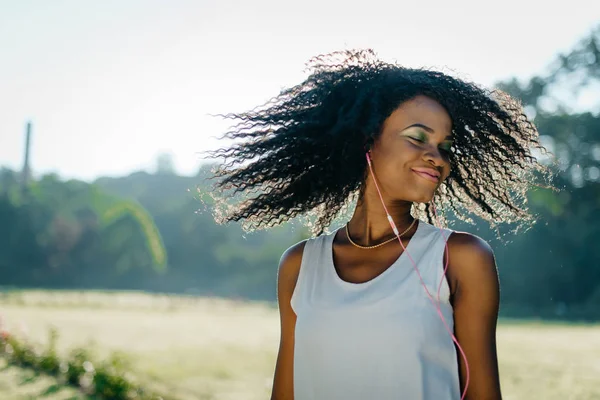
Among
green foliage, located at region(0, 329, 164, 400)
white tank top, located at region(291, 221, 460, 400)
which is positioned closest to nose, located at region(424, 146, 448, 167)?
white tank top, located at region(291, 221, 460, 400)

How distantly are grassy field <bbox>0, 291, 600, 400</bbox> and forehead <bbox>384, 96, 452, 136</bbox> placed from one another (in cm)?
706

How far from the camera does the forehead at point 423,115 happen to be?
2322 millimetres

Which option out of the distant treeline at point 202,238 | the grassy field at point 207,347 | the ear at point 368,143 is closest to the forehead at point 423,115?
the ear at point 368,143

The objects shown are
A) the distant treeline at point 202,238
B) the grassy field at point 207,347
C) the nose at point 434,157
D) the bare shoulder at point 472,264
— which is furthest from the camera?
the distant treeline at point 202,238

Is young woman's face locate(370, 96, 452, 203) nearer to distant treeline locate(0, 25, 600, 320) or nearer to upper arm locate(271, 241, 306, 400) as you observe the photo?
upper arm locate(271, 241, 306, 400)

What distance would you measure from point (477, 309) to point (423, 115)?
638 mm

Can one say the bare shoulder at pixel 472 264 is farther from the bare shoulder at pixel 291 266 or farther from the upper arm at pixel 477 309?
the bare shoulder at pixel 291 266

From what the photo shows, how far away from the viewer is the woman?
6.81 feet

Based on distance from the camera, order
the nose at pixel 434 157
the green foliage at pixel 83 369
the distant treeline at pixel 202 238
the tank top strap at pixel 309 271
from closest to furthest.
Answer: the nose at pixel 434 157 → the tank top strap at pixel 309 271 → the green foliage at pixel 83 369 → the distant treeline at pixel 202 238

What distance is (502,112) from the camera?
264 centimetres

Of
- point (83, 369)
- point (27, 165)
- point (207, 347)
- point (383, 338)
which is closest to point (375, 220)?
point (383, 338)

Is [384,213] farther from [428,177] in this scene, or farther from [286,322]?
[286,322]

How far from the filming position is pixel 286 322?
2457 mm

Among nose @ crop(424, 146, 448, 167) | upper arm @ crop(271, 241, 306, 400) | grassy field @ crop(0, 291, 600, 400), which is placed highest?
nose @ crop(424, 146, 448, 167)
